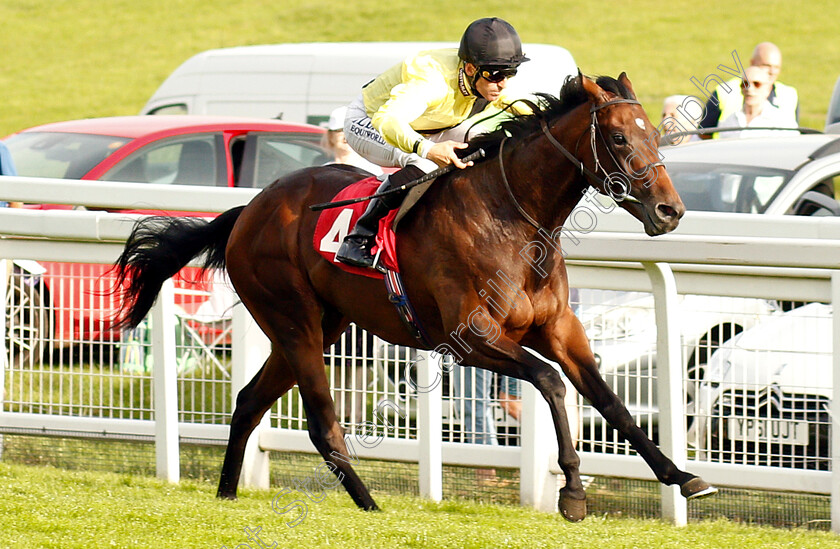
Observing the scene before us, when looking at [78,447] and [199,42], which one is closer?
[78,447]

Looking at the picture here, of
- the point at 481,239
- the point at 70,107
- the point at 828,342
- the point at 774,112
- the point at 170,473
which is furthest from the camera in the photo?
the point at 70,107

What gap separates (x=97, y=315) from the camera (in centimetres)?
591

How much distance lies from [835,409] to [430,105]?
184cm

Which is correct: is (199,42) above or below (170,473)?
above

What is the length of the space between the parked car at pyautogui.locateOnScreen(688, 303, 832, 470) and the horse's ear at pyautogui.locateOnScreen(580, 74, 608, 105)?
1162 millimetres

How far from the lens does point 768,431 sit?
190 inches

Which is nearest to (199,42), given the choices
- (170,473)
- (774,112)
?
(774,112)

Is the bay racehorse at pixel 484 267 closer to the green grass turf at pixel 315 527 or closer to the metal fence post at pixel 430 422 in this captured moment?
the green grass turf at pixel 315 527

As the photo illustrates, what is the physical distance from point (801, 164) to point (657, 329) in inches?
84.3

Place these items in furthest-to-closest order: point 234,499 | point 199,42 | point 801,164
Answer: point 199,42, point 801,164, point 234,499

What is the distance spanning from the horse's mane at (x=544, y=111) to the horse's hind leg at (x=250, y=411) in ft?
4.37

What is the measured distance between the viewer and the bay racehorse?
415cm

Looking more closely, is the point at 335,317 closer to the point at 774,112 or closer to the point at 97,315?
the point at 97,315

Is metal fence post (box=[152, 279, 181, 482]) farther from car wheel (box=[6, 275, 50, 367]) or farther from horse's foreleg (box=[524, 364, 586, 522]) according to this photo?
horse's foreleg (box=[524, 364, 586, 522])
